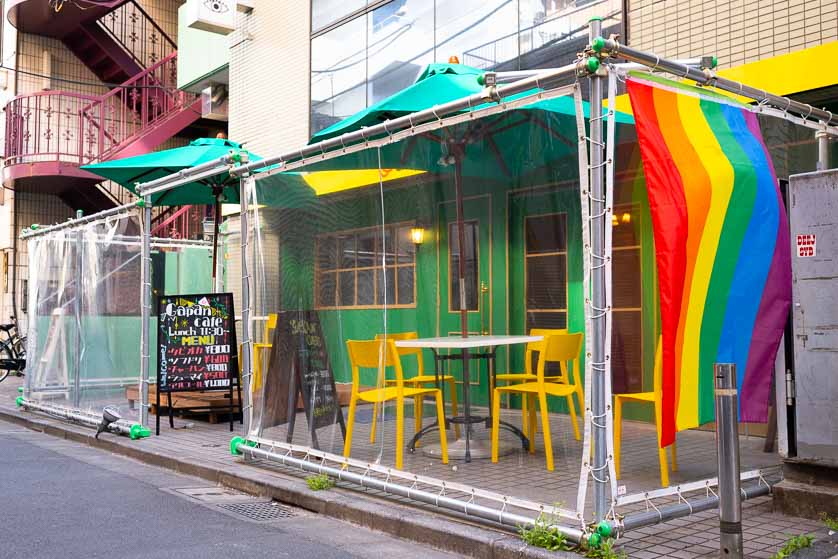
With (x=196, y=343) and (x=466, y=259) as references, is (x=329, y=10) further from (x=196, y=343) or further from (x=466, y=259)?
(x=466, y=259)

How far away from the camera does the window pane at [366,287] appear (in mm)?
6645

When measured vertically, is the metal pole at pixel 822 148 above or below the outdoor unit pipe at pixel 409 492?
above

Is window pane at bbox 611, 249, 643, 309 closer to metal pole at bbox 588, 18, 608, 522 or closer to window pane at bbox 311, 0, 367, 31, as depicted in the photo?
metal pole at bbox 588, 18, 608, 522

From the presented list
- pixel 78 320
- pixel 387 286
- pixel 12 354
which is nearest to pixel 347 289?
pixel 387 286

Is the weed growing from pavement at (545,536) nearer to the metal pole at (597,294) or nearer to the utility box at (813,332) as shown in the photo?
the metal pole at (597,294)

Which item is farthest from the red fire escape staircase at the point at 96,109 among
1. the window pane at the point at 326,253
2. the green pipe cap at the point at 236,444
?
the window pane at the point at 326,253

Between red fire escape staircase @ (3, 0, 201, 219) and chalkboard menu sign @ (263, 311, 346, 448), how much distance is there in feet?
44.0

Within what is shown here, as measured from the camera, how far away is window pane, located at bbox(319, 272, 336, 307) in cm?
711

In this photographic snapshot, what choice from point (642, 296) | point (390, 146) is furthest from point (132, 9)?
point (642, 296)

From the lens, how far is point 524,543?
16.1 ft

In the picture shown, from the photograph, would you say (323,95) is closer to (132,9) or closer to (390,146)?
(390,146)

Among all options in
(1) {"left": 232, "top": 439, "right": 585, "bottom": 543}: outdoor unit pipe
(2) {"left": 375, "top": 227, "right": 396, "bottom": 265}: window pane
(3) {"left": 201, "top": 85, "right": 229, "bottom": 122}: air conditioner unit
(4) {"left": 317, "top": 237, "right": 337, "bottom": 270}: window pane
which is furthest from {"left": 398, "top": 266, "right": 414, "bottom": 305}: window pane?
(3) {"left": 201, "top": 85, "right": 229, "bottom": 122}: air conditioner unit

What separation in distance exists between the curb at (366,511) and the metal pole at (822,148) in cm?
408

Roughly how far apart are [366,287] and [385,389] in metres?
0.83
